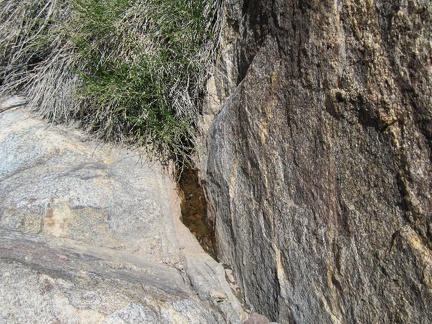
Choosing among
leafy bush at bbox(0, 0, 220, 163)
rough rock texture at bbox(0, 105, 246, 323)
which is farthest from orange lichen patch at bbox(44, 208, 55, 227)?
leafy bush at bbox(0, 0, 220, 163)

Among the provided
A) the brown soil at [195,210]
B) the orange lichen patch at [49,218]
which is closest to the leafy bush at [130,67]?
the brown soil at [195,210]

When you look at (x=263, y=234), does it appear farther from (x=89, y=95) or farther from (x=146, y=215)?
(x=89, y=95)

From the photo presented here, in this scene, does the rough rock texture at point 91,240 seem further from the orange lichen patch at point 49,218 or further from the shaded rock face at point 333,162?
the shaded rock face at point 333,162

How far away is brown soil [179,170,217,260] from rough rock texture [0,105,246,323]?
49 millimetres

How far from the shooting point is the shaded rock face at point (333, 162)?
1.63 metres

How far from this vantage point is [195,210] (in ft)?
9.96

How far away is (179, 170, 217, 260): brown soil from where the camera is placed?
290cm

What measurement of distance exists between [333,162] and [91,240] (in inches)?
55.0

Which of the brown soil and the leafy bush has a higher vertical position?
the leafy bush

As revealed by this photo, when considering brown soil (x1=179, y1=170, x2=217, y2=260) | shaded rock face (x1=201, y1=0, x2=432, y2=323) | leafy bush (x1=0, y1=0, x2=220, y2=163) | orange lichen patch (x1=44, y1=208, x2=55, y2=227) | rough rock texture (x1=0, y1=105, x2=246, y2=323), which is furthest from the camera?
leafy bush (x1=0, y1=0, x2=220, y2=163)

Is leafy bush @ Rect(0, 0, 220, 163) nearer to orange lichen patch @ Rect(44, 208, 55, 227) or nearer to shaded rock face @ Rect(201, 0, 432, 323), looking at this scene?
shaded rock face @ Rect(201, 0, 432, 323)

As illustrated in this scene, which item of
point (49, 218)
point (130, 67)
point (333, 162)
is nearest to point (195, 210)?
point (49, 218)

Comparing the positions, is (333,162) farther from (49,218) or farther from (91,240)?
(49,218)

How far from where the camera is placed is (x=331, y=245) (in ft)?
6.42
